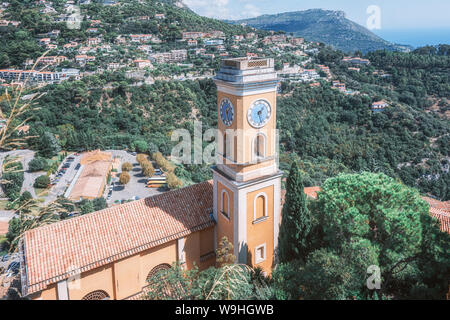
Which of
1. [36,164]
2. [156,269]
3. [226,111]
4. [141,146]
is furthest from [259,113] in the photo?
[36,164]

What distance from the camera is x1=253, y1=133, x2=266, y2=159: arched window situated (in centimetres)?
1610

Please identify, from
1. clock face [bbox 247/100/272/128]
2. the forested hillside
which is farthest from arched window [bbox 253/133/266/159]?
the forested hillside

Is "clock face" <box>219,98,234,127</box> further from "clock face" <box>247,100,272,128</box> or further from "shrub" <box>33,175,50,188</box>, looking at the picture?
"shrub" <box>33,175,50,188</box>

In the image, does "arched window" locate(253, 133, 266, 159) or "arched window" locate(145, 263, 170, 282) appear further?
"arched window" locate(145, 263, 170, 282)

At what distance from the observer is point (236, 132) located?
15.4 m

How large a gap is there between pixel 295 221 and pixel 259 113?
527cm

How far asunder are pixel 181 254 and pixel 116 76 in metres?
64.6

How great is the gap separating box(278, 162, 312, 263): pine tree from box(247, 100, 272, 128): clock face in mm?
2481

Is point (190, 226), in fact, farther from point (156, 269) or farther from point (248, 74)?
point (248, 74)

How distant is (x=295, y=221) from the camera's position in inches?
610

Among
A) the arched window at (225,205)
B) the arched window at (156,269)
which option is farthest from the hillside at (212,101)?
the arched window at (225,205)

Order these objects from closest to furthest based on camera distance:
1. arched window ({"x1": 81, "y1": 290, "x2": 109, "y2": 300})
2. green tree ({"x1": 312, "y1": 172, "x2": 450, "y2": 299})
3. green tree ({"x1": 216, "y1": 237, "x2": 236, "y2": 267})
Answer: green tree ({"x1": 312, "y1": 172, "x2": 450, "y2": 299}), green tree ({"x1": 216, "y1": 237, "x2": 236, "y2": 267}), arched window ({"x1": 81, "y1": 290, "x2": 109, "y2": 300})

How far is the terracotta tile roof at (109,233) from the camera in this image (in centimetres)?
1406
